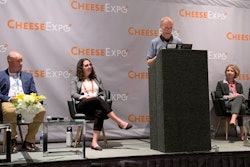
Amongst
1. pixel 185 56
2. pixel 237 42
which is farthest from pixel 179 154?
pixel 237 42

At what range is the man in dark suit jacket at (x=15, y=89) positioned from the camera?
4.24 meters

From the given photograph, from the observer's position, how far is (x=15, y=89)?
15.0ft

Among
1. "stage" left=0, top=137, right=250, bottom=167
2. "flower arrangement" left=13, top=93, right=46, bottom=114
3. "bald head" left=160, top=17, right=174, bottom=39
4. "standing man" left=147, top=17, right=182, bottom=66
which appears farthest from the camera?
"standing man" left=147, top=17, right=182, bottom=66

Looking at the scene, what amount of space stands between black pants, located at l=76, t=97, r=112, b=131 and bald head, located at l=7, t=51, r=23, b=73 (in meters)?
0.94

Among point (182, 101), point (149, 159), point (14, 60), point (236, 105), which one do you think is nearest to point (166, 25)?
point (182, 101)

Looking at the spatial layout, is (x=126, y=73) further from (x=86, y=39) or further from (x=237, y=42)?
(x=237, y=42)

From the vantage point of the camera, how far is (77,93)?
15.4ft

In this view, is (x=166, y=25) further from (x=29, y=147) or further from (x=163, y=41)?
(x=29, y=147)

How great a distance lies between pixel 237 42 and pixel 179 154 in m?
3.42

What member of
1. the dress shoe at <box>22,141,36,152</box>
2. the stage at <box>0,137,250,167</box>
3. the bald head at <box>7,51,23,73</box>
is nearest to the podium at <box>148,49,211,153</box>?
the stage at <box>0,137,250,167</box>

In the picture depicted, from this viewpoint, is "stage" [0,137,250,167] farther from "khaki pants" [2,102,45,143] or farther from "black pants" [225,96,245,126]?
"black pants" [225,96,245,126]

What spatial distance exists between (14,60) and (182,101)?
87.3 inches

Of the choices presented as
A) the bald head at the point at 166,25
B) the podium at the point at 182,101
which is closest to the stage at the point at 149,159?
the podium at the point at 182,101

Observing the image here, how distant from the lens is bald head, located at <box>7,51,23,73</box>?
4.44 m
